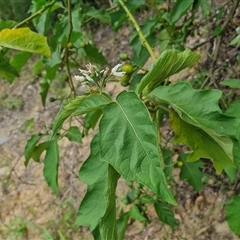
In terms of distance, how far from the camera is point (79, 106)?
1195 millimetres

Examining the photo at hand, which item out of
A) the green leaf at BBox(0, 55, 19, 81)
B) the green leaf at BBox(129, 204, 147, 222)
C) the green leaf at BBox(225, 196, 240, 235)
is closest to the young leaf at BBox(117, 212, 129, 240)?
the green leaf at BBox(129, 204, 147, 222)

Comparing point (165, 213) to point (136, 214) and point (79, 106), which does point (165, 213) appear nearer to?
point (136, 214)

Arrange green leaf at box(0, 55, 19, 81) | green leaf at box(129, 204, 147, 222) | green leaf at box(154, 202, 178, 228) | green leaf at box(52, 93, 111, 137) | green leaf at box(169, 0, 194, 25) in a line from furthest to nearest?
green leaf at box(154, 202, 178, 228) < green leaf at box(129, 204, 147, 222) < green leaf at box(169, 0, 194, 25) < green leaf at box(0, 55, 19, 81) < green leaf at box(52, 93, 111, 137)

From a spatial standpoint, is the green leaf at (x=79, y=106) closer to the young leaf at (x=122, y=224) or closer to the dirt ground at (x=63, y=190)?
the young leaf at (x=122, y=224)

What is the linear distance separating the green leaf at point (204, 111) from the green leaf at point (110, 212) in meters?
0.21

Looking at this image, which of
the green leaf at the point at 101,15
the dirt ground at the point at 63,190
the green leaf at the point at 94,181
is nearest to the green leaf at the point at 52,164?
the dirt ground at the point at 63,190

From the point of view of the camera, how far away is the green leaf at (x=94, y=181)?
130 cm

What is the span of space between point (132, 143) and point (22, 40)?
40 centimetres

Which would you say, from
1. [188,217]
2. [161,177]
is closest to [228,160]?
[161,177]

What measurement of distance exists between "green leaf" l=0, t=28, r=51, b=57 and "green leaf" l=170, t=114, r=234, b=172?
1.34 ft

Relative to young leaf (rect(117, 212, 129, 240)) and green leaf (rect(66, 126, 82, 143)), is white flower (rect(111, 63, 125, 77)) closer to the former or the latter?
green leaf (rect(66, 126, 82, 143))

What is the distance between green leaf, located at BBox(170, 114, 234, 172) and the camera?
1312mm

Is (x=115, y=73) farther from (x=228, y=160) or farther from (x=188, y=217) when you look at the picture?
(x=188, y=217)

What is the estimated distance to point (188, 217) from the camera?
8.98 ft
